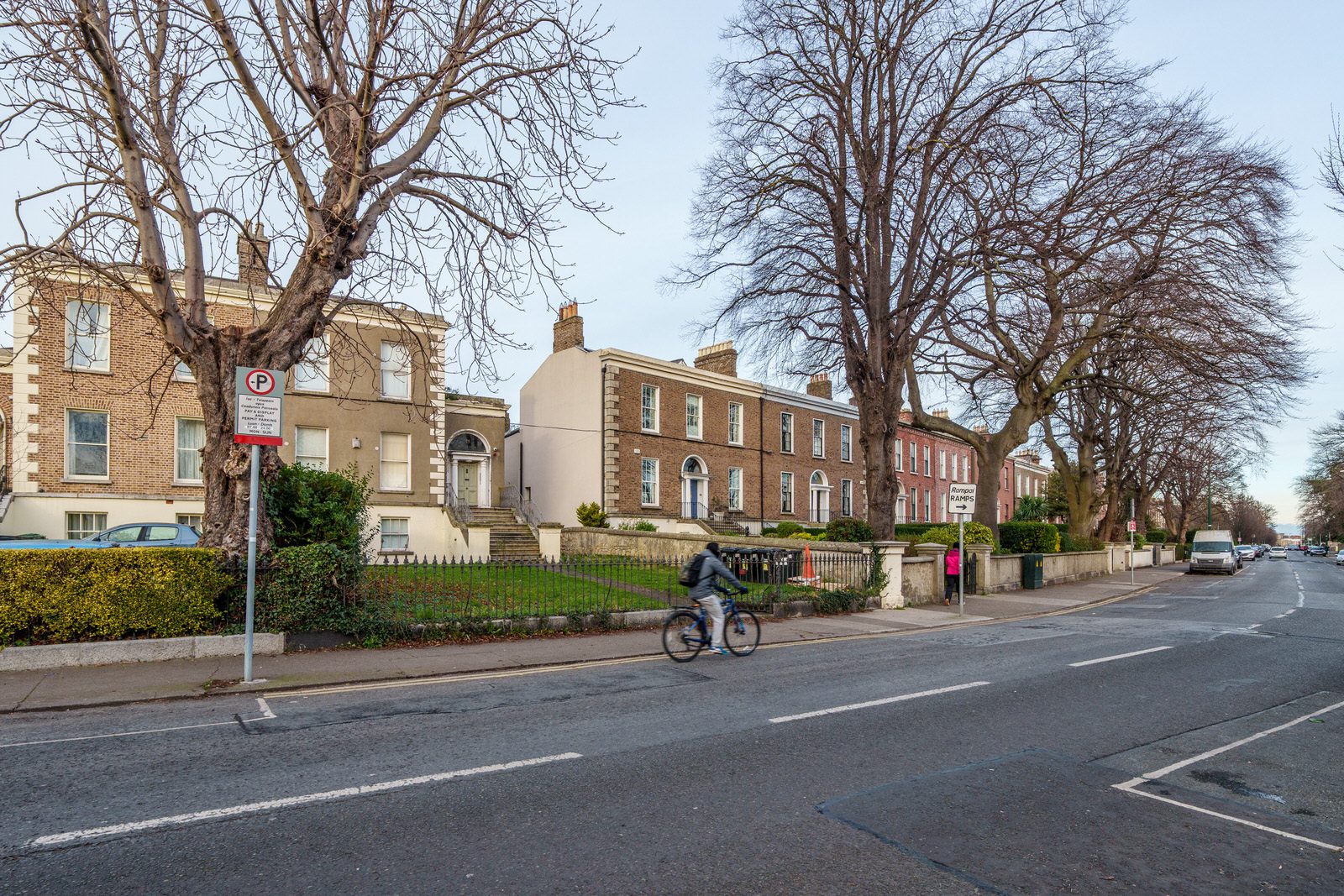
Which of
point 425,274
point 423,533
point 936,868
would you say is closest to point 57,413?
point 423,533

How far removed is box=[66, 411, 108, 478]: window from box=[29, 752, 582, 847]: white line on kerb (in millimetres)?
22431

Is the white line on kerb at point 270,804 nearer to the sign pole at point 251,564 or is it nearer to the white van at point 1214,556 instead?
the sign pole at point 251,564

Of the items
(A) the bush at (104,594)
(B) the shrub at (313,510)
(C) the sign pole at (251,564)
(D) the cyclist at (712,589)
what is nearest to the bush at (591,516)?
(B) the shrub at (313,510)

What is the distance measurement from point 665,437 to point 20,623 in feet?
87.4

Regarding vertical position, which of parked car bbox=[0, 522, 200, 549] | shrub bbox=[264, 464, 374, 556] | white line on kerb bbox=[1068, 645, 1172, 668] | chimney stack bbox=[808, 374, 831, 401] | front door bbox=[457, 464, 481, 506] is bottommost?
white line on kerb bbox=[1068, 645, 1172, 668]

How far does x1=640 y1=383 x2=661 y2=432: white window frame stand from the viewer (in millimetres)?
34312

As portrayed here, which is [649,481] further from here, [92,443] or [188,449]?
[92,443]

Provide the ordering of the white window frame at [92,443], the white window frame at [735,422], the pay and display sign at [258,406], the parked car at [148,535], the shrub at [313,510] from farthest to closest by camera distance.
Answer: the white window frame at [735,422] < the white window frame at [92,443] < the parked car at [148,535] < the shrub at [313,510] < the pay and display sign at [258,406]

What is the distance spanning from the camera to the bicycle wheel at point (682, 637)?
1133cm

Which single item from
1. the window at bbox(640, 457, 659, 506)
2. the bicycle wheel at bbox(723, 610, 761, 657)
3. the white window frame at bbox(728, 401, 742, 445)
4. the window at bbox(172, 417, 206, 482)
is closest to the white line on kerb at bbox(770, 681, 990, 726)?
the bicycle wheel at bbox(723, 610, 761, 657)

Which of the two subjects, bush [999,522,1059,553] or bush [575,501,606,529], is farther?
bush [999,522,1059,553]

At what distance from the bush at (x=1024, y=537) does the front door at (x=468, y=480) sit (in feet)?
69.2

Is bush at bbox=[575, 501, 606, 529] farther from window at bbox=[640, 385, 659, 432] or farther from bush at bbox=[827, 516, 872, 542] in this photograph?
bush at bbox=[827, 516, 872, 542]

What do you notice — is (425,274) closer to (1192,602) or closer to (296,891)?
(296,891)
